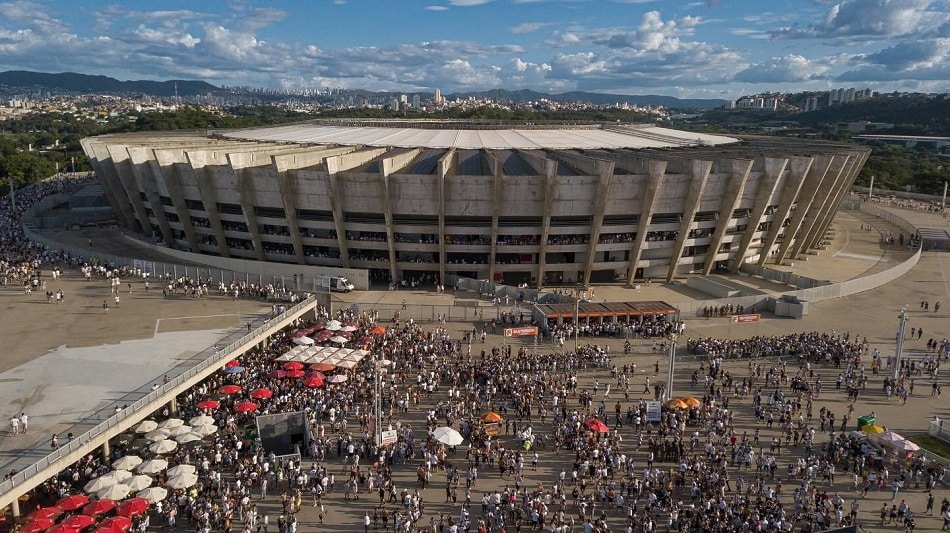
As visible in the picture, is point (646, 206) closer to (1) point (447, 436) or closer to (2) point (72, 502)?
(1) point (447, 436)

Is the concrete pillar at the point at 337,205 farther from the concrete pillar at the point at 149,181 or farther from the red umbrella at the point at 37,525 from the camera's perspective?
the red umbrella at the point at 37,525

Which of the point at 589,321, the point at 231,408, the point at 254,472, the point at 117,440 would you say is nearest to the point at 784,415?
the point at 589,321

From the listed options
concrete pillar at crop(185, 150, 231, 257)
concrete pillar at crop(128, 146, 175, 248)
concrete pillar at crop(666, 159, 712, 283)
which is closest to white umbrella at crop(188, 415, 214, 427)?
concrete pillar at crop(185, 150, 231, 257)

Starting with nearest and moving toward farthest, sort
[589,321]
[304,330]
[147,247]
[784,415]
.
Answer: [784,415]
[304,330]
[589,321]
[147,247]

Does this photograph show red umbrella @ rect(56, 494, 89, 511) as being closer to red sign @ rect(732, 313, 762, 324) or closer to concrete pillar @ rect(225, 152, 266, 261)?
concrete pillar @ rect(225, 152, 266, 261)

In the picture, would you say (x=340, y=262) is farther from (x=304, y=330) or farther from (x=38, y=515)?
(x=38, y=515)
